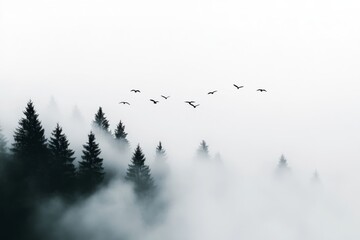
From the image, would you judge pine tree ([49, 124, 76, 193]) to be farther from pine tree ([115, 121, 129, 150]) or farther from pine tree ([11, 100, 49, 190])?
pine tree ([115, 121, 129, 150])

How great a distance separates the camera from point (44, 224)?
81812 millimetres

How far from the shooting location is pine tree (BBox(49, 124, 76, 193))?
81.0 m

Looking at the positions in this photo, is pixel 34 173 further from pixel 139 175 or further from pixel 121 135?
pixel 121 135

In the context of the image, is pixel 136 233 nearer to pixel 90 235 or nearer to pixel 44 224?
pixel 90 235

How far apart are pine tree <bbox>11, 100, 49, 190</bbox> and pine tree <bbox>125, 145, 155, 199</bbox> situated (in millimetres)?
14373

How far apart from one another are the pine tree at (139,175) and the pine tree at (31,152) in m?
14.4

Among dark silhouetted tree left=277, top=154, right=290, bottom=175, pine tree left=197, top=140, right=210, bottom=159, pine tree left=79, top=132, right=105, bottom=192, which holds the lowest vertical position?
dark silhouetted tree left=277, top=154, right=290, bottom=175

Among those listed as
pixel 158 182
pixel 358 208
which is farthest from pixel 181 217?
pixel 358 208

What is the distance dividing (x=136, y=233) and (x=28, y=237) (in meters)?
19.7

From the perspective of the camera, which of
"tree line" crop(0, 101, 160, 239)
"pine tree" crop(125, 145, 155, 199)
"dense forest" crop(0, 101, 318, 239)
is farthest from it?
"pine tree" crop(125, 145, 155, 199)

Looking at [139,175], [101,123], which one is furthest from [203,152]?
[139,175]

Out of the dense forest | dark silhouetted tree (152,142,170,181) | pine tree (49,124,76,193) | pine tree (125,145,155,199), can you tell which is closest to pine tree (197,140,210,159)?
dark silhouetted tree (152,142,170,181)

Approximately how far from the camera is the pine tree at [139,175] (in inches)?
3559

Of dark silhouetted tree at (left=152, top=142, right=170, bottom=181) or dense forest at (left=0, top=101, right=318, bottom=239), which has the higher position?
dense forest at (left=0, top=101, right=318, bottom=239)
